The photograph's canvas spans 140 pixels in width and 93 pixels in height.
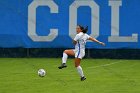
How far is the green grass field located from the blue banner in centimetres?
116

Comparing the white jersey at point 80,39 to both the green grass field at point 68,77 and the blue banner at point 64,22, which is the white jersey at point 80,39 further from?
the blue banner at point 64,22

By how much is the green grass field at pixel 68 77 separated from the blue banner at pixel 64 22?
116 cm

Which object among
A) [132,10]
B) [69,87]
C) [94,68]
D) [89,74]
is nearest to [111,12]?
[132,10]

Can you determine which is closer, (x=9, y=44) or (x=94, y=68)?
(x=94, y=68)

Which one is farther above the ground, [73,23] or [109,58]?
[73,23]

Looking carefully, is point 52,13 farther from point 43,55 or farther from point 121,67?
point 121,67

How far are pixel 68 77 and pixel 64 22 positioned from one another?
9527mm

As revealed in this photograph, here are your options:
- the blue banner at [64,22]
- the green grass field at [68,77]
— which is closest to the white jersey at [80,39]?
the green grass field at [68,77]

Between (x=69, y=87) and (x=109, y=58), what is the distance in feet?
43.9

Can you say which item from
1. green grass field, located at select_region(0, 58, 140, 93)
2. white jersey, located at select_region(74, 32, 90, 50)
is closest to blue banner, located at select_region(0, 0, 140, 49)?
green grass field, located at select_region(0, 58, 140, 93)

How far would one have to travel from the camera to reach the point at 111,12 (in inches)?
1134

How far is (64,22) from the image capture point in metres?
28.9

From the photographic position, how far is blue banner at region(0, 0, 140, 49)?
28.8 m

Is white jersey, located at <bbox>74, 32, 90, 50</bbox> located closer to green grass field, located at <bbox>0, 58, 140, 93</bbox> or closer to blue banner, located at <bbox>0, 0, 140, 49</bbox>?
green grass field, located at <bbox>0, 58, 140, 93</bbox>
